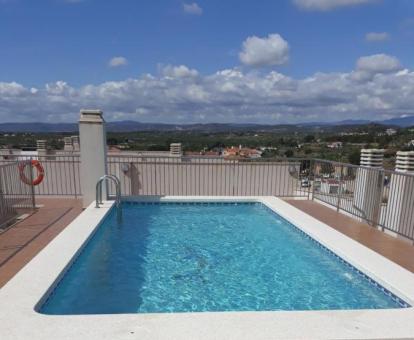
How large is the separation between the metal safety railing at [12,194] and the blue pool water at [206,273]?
5.38 ft

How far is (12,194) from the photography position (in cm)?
600

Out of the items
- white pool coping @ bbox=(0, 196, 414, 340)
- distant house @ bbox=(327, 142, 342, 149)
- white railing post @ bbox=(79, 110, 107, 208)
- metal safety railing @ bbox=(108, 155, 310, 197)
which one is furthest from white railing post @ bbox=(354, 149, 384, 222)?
distant house @ bbox=(327, 142, 342, 149)

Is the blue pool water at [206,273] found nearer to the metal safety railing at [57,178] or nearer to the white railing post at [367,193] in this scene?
the white railing post at [367,193]

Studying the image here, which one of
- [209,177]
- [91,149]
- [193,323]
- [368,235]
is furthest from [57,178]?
[193,323]

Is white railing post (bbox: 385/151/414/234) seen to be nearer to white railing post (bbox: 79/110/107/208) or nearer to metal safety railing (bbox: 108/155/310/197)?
metal safety railing (bbox: 108/155/310/197)

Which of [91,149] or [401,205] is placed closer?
[401,205]

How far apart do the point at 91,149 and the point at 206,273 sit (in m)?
3.90

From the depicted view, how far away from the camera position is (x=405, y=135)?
3145 centimetres

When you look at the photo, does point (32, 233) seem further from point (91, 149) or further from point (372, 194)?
point (372, 194)

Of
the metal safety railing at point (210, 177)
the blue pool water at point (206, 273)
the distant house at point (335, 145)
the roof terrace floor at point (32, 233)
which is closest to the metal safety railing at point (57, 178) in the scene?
the metal safety railing at point (210, 177)

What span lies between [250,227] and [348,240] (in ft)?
6.71

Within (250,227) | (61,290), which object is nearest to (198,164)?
(250,227)

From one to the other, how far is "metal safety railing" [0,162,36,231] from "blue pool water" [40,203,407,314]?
1.64 m

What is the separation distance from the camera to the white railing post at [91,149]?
6730 mm
